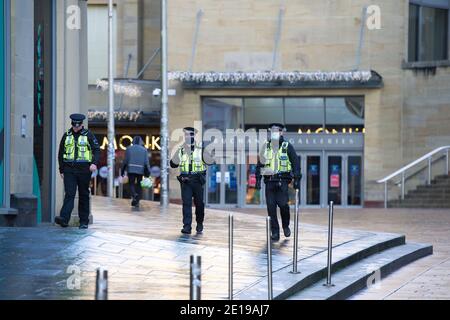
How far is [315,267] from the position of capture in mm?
12789

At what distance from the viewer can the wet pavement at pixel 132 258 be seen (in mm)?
10328

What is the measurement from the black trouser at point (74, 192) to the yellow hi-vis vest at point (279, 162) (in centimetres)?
284

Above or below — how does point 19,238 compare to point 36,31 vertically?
below

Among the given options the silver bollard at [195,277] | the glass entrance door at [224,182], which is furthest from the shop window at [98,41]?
the silver bollard at [195,277]

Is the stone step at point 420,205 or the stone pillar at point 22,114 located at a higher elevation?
the stone pillar at point 22,114

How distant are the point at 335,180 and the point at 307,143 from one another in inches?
70.8

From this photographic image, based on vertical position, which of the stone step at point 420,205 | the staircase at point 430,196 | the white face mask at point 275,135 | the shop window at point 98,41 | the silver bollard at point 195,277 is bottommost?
the stone step at point 420,205

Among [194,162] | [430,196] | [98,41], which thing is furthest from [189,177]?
[98,41]

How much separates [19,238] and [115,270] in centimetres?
269

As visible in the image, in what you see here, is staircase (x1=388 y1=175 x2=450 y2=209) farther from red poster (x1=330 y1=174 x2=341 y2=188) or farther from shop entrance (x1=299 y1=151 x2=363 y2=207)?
red poster (x1=330 y1=174 x2=341 y2=188)

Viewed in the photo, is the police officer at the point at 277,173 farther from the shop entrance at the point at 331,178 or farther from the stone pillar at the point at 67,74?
the shop entrance at the point at 331,178

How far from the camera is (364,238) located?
55.9 feet
